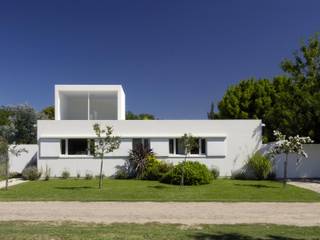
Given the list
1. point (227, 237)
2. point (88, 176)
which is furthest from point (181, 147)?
point (227, 237)

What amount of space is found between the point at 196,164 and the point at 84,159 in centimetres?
723

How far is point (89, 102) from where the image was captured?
31141 millimetres

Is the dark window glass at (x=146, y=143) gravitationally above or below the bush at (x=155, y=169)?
above

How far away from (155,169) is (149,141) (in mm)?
2110

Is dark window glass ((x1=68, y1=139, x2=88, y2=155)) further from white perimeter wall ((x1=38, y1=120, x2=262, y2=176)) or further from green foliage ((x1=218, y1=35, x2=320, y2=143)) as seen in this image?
green foliage ((x1=218, y1=35, x2=320, y2=143))

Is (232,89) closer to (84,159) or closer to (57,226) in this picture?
(84,159)

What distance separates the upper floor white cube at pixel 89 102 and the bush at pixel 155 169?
7.17 meters

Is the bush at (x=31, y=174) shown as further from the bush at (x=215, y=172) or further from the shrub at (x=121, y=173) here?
the bush at (x=215, y=172)

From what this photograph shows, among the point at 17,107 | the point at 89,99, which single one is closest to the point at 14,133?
the point at 17,107

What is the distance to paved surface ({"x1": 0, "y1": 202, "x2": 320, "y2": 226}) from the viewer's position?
1073 centimetres

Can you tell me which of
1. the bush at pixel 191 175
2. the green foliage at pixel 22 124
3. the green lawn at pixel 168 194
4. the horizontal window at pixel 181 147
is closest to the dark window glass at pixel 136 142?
the horizontal window at pixel 181 147

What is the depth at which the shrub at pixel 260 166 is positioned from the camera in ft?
78.9

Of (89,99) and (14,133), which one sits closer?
(89,99)

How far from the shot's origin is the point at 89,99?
102ft
